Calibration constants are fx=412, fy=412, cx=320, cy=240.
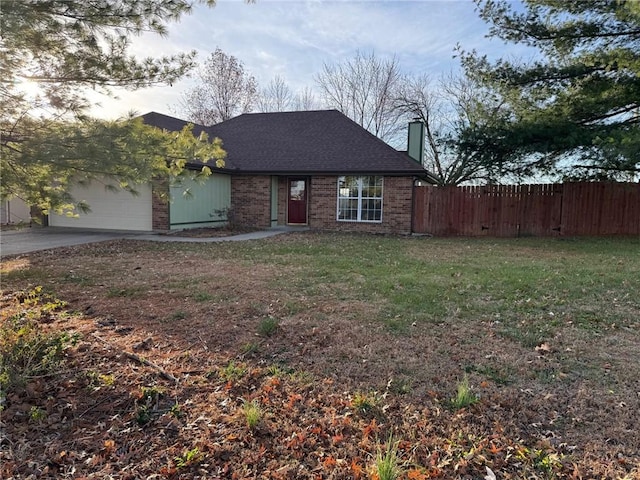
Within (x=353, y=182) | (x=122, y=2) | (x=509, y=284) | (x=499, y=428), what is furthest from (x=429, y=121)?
(x=499, y=428)

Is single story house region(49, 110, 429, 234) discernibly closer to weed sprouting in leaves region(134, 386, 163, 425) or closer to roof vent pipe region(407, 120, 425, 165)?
roof vent pipe region(407, 120, 425, 165)

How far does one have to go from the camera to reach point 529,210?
13992 millimetres

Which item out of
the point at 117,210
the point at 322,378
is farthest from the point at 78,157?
the point at 117,210

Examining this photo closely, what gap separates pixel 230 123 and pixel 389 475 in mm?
19113

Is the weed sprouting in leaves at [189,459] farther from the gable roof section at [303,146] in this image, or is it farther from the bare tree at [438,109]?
the bare tree at [438,109]

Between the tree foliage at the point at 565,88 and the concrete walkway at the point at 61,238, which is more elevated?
the tree foliage at the point at 565,88

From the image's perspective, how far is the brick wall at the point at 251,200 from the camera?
1628cm

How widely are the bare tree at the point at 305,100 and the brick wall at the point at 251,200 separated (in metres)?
15.8

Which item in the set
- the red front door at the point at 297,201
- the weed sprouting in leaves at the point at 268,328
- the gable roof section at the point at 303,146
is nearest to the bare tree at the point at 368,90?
the gable roof section at the point at 303,146

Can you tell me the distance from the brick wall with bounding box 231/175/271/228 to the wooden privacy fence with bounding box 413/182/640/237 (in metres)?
5.74

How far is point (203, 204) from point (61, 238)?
15.3ft

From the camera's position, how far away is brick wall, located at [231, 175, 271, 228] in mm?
16281

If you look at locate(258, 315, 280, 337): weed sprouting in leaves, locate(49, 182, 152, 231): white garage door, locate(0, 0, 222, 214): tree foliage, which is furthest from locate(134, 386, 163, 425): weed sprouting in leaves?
locate(49, 182, 152, 231): white garage door

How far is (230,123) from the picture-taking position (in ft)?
63.6
